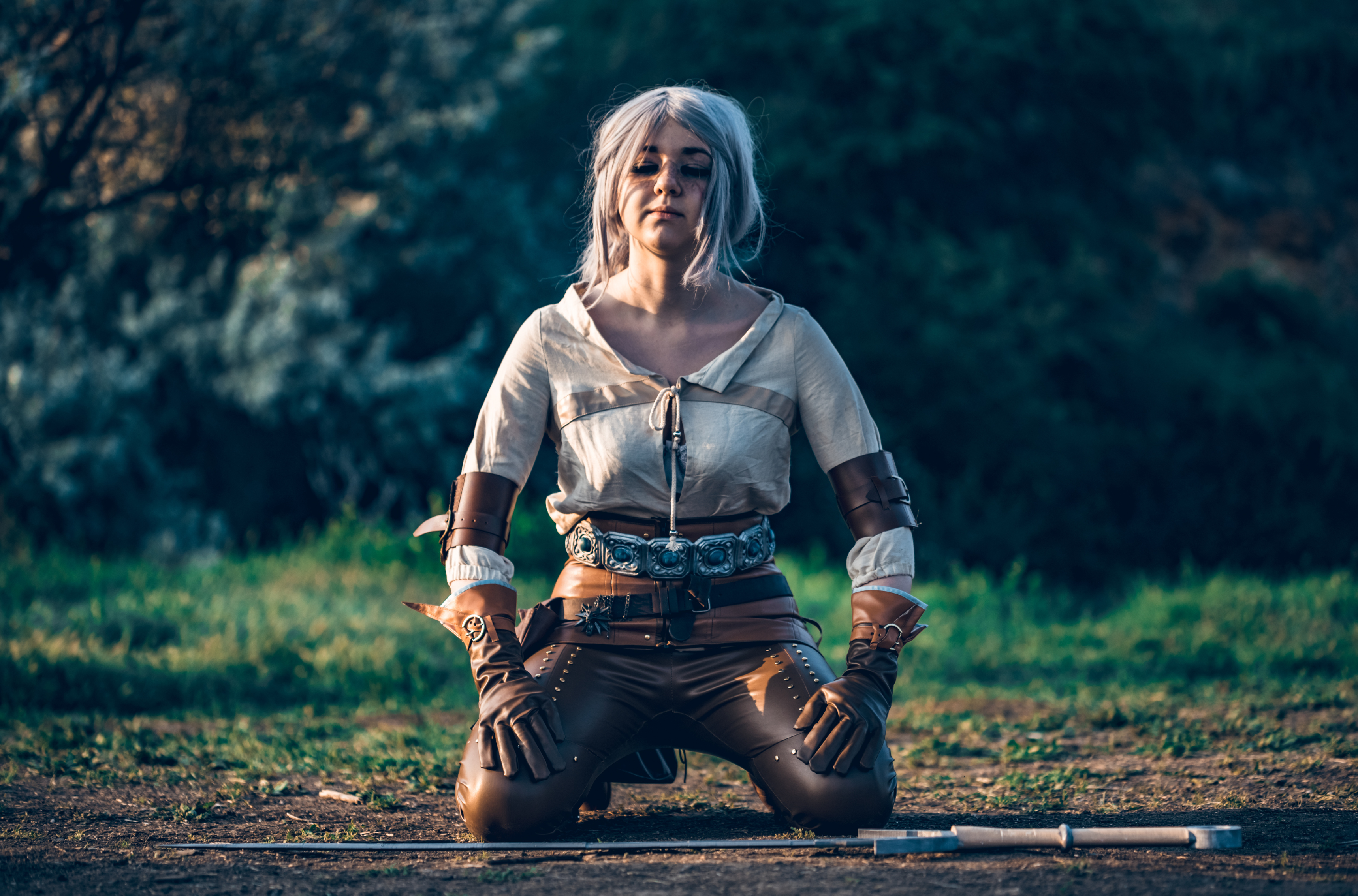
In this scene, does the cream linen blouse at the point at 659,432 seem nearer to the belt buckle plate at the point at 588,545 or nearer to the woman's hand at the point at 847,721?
the belt buckle plate at the point at 588,545

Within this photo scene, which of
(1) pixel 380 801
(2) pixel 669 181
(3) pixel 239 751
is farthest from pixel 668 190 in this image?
(3) pixel 239 751

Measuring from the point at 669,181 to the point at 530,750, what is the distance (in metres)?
1.36

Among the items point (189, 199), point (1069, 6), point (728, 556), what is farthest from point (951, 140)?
point (728, 556)

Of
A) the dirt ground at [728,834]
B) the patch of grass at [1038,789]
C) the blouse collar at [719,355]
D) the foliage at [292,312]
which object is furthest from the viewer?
the foliage at [292,312]

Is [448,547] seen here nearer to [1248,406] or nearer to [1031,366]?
[1031,366]

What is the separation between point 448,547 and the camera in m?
3.06

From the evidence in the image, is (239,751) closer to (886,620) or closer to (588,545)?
(588,545)

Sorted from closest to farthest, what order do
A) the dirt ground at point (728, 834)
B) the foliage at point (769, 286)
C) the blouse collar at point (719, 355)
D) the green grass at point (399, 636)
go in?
the dirt ground at point (728, 834) → the blouse collar at point (719, 355) → the green grass at point (399, 636) → the foliage at point (769, 286)

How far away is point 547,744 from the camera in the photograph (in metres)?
2.84

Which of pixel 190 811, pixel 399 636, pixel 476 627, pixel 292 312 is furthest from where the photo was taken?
pixel 292 312

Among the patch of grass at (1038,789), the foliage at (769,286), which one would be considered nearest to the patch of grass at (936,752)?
the patch of grass at (1038,789)

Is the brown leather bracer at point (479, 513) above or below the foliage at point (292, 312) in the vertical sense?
below

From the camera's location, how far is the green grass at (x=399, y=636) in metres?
5.21

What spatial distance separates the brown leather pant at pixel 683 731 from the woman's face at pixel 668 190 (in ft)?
3.25
